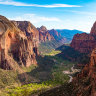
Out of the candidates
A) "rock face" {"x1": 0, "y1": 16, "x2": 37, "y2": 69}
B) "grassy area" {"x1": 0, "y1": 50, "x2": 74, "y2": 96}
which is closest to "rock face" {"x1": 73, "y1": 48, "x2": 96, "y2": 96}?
"grassy area" {"x1": 0, "y1": 50, "x2": 74, "y2": 96}

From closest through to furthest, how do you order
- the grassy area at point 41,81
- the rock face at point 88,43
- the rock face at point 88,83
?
the rock face at point 88,83 → the grassy area at point 41,81 → the rock face at point 88,43

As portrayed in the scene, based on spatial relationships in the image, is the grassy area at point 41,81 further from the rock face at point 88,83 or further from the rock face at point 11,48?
the rock face at point 88,83

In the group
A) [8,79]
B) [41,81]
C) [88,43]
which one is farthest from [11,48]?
[88,43]

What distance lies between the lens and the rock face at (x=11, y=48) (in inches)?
4227

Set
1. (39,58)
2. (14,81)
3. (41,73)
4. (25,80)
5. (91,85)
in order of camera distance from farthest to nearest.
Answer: (39,58) → (41,73) → (25,80) → (14,81) → (91,85)

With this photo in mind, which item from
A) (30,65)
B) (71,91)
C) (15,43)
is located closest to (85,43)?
(30,65)

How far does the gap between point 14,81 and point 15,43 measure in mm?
30590

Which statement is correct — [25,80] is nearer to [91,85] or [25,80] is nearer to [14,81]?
Result: [14,81]

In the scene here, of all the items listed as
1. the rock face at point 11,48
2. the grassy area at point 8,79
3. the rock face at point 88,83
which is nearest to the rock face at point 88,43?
the rock face at point 11,48

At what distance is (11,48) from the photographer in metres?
118

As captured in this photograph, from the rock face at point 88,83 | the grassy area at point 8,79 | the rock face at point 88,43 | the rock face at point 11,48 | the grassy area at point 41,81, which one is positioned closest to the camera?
the rock face at point 88,83

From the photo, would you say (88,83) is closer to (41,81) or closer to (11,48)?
(41,81)

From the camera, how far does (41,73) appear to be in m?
128

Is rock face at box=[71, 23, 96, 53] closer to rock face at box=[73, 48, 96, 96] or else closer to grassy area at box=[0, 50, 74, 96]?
grassy area at box=[0, 50, 74, 96]
